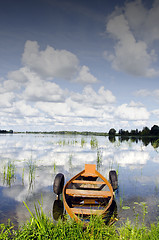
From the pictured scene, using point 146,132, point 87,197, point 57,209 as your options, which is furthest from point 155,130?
point 57,209

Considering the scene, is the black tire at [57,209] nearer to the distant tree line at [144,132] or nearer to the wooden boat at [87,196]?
the wooden boat at [87,196]

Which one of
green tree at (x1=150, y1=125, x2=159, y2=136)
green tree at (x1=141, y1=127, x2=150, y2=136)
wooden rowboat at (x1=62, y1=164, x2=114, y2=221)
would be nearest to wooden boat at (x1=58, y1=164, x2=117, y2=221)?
wooden rowboat at (x1=62, y1=164, x2=114, y2=221)

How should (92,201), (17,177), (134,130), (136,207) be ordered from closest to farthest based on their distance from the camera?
1. (136,207)
2. (92,201)
3. (17,177)
4. (134,130)

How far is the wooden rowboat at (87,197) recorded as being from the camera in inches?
241

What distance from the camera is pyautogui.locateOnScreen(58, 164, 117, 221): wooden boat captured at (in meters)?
6.13

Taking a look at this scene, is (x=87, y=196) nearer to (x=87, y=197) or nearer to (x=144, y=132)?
(x=87, y=197)

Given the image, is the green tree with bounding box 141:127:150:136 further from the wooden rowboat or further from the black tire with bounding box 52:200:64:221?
the black tire with bounding box 52:200:64:221

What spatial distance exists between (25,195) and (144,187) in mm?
7349

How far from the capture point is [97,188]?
984cm

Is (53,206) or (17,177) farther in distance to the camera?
(17,177)

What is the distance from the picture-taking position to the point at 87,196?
29.8ft

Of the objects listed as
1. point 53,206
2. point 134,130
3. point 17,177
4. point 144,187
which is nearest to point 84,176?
point 53,206

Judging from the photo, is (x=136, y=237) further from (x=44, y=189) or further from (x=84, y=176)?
(x=44, y=189)

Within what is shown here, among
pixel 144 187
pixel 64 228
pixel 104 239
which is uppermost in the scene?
pixel 64 228
